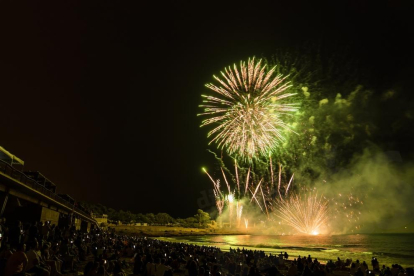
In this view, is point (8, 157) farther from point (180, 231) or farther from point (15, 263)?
point (180, 231)

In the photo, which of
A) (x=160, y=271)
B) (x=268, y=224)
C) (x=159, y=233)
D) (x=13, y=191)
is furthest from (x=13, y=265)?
(x=268, y=224)

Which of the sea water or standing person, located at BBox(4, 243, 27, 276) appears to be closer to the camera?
standing person, located at BBox(4, 243, 27, 276)

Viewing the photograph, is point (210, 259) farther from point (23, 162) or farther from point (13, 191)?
point (23, 162)

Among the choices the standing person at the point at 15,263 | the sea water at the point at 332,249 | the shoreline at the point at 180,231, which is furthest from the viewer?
the shoreline at the point at 180,231

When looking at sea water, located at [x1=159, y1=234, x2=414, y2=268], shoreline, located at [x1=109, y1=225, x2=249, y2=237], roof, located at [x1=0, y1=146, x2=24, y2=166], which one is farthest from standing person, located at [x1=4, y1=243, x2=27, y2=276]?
shoreline, located at [x1=109, y1=225, x2=249, y2=237]

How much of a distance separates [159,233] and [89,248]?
8879 centimetres

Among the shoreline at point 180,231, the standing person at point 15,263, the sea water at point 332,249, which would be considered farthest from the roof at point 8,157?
the shoreline at point 180,231

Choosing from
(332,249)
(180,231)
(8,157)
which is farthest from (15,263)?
(180,231)

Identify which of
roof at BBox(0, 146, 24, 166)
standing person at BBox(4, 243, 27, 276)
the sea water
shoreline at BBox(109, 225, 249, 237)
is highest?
roof at BBox(0, 146, 24, 166)

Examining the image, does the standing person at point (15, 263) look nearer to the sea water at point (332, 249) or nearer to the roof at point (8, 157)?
the roof at point (8, 157)

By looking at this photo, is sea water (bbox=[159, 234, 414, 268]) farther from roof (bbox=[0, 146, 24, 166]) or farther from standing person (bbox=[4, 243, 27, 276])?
standing person (bbox=[4, 243, 27, 276])

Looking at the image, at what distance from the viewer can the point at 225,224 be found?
6029 inches

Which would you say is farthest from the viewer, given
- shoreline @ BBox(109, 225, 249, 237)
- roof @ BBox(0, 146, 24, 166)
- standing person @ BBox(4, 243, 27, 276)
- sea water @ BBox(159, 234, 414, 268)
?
shoreline @ BBox(109, 225, 249, 237)

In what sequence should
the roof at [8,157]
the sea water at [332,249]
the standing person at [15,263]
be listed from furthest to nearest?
the sea water at [332,249]
the roof at [8,157]
the standing person at [15,263]
